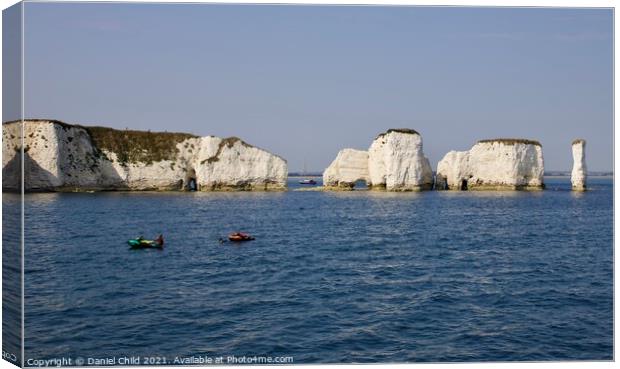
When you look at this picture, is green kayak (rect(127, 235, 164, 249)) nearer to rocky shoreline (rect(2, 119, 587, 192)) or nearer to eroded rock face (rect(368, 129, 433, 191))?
rocky shoreline (rect(2, 119, 587, 192))

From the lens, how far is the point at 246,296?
1653cm

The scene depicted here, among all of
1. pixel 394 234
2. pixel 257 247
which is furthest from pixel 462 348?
pixel 394 234

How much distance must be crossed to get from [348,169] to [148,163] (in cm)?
2300

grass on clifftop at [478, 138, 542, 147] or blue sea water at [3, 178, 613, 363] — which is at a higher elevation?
grass on clifftop at [478, 138, 542, 147]

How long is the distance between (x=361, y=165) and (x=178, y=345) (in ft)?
200

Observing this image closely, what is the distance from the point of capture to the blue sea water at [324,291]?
12.4m

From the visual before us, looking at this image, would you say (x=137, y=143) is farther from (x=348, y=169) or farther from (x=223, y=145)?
(x=348, y=169)

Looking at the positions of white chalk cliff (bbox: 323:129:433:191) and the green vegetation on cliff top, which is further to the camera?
white chalk cliff (bbox: 323:129:433:191)

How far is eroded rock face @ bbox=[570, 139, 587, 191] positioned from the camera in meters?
68.9

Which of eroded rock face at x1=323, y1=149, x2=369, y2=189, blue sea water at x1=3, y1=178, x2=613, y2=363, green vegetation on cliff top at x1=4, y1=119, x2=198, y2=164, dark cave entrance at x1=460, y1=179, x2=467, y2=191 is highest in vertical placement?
green vegetation on cliff top at x1=4, y1=119, x2=198, y2=164

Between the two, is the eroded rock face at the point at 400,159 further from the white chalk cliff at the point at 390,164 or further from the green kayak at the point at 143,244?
the green kayak at the point at 143,244

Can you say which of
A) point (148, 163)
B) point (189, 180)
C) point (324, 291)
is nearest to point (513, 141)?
point (189, 180)

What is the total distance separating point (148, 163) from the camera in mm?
64625

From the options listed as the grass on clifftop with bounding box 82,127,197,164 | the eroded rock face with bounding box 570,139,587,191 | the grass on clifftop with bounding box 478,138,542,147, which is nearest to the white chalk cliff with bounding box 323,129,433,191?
the grass on clifftop with bounding box 478,138,542,147
